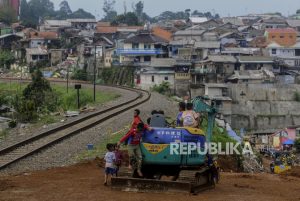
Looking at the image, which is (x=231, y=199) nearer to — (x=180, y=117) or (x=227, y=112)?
(x=180, y=117)

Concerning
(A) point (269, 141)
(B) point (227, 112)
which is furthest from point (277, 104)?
(A) point (269, 141)

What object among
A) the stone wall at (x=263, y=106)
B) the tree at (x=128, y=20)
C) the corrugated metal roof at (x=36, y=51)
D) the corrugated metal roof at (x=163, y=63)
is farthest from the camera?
the tree at (x=128, y=20)

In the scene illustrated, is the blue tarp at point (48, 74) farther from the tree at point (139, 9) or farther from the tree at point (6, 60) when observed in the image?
the tree at point (139, 9)

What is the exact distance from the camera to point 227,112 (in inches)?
1763

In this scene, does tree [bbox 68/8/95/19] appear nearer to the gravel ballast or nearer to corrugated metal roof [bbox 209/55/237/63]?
corrugated metal roof [bbox 209/55/237/63]

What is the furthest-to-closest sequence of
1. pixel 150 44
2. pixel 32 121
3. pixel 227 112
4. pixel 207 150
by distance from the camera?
pixel 150 44, pixel 227 112, pixel 32 121, pixel 207 150

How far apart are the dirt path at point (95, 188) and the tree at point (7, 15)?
315 ft

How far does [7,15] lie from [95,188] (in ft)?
332

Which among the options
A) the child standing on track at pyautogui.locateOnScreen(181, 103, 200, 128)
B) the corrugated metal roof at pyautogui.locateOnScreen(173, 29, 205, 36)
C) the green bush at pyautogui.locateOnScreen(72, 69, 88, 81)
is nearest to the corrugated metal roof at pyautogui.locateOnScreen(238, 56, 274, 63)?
the green bush at pyautogui.locateOnScreen(72, 69, 88, 81)

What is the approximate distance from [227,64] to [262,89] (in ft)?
31.7

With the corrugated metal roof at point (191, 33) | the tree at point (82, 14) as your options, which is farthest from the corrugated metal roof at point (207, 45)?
the tree at point (82, 14)

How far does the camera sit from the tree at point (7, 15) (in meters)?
105

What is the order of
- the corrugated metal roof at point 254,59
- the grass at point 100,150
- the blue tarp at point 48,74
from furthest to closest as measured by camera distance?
the blue tarp at point 48,74, the corrugated metal roof at point 254,59, the grass at point 100,150

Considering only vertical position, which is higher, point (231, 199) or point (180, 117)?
point (180, 117)
